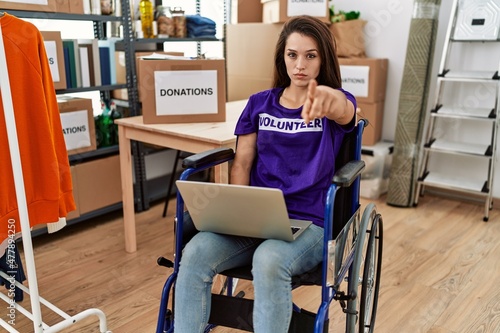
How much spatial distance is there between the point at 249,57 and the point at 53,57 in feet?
4.48

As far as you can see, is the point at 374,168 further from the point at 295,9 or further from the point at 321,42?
the point at 321,42

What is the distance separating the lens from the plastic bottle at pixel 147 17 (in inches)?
114

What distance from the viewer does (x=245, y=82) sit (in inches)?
134

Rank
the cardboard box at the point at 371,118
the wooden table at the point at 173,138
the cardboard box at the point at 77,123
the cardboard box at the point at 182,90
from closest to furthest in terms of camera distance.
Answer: the wooden table at the point at 173,138 → the cardboard box at the point at 182,90 → the cardboard box at the point at 77,123 → the cardboard box at the point at 371,118

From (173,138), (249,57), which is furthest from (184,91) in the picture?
(249,57)

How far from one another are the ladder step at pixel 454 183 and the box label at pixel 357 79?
703mm

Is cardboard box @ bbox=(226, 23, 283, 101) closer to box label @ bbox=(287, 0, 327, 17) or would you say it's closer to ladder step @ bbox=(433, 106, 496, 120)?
box label @ bbox=(287, 0, 327, 17)

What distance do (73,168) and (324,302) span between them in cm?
182

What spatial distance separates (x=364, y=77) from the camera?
3.27 m

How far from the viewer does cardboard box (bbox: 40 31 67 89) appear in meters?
2.38

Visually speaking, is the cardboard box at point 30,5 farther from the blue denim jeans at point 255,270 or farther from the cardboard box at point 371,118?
the cardboard box at point 371,118

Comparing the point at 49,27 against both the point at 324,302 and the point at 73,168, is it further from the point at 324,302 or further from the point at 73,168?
the point at 324,302

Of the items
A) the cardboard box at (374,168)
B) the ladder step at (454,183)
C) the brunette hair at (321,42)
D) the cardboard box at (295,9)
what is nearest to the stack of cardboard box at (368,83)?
the cardboard box at (374,168)

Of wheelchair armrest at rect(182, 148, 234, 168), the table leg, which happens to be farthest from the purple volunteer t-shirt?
the table leg
